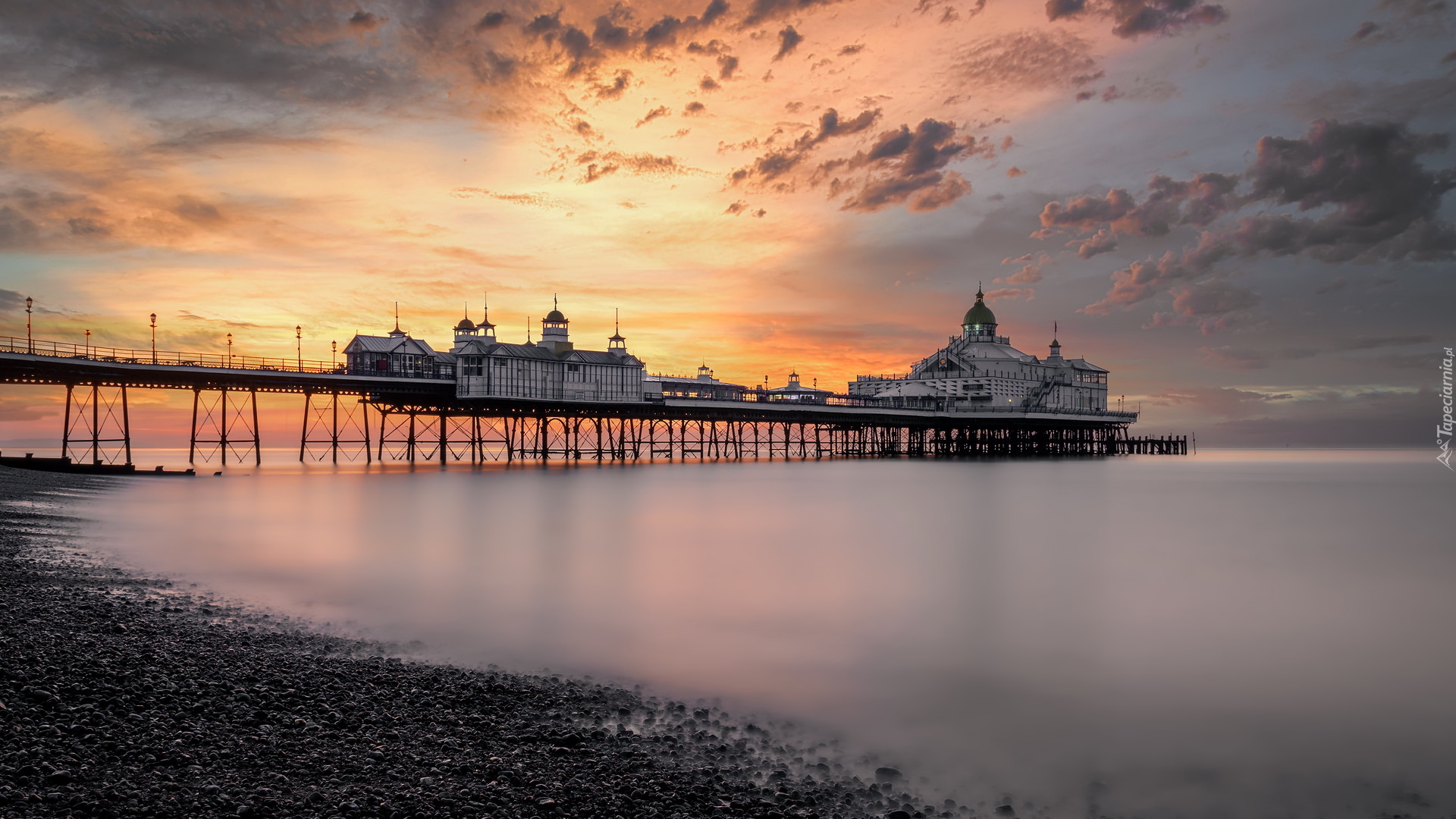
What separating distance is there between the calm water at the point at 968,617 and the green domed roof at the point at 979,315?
296 ft

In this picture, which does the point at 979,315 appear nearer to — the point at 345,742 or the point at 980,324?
the point at 980,324

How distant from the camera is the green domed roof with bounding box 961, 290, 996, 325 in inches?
4951

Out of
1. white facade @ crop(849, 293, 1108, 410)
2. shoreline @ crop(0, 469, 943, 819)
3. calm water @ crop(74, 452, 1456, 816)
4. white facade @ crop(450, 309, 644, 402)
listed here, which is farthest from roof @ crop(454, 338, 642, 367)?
shoreline @ crop(0, 469, 943, 819)

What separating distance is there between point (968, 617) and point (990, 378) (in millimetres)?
101989

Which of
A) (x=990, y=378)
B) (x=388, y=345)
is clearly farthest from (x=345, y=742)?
(x=990, y=378)

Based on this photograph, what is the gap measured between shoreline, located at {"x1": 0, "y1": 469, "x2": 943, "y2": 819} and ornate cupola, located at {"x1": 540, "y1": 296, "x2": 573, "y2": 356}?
6382 centimetres

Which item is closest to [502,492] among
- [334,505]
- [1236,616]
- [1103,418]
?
[334,505]

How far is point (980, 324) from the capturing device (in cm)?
12519

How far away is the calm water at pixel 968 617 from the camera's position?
866 centimetres

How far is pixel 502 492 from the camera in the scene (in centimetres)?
4081

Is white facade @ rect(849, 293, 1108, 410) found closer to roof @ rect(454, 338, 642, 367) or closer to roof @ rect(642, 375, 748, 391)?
roof @ rect(642, 375, 748, 391)

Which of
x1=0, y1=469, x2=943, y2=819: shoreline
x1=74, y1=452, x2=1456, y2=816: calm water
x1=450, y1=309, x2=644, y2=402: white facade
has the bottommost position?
x1=74, y1=452, x2=1456, y2=816: calm water

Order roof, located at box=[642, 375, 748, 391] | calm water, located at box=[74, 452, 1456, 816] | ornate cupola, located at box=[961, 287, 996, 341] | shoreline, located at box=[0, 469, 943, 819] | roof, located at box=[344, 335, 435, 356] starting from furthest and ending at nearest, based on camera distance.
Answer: ornate cupola, located at box=[961, 287, 996, 341], roof, located at box=[642, 375, 748, 391], roof, located at box=[344, 335, 435, 356], calm water, located at box=[74, 452, 1456, 816], shoreline, located at box=[0, 469, 943, 819]

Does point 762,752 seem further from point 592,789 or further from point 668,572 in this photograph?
point 668,572
